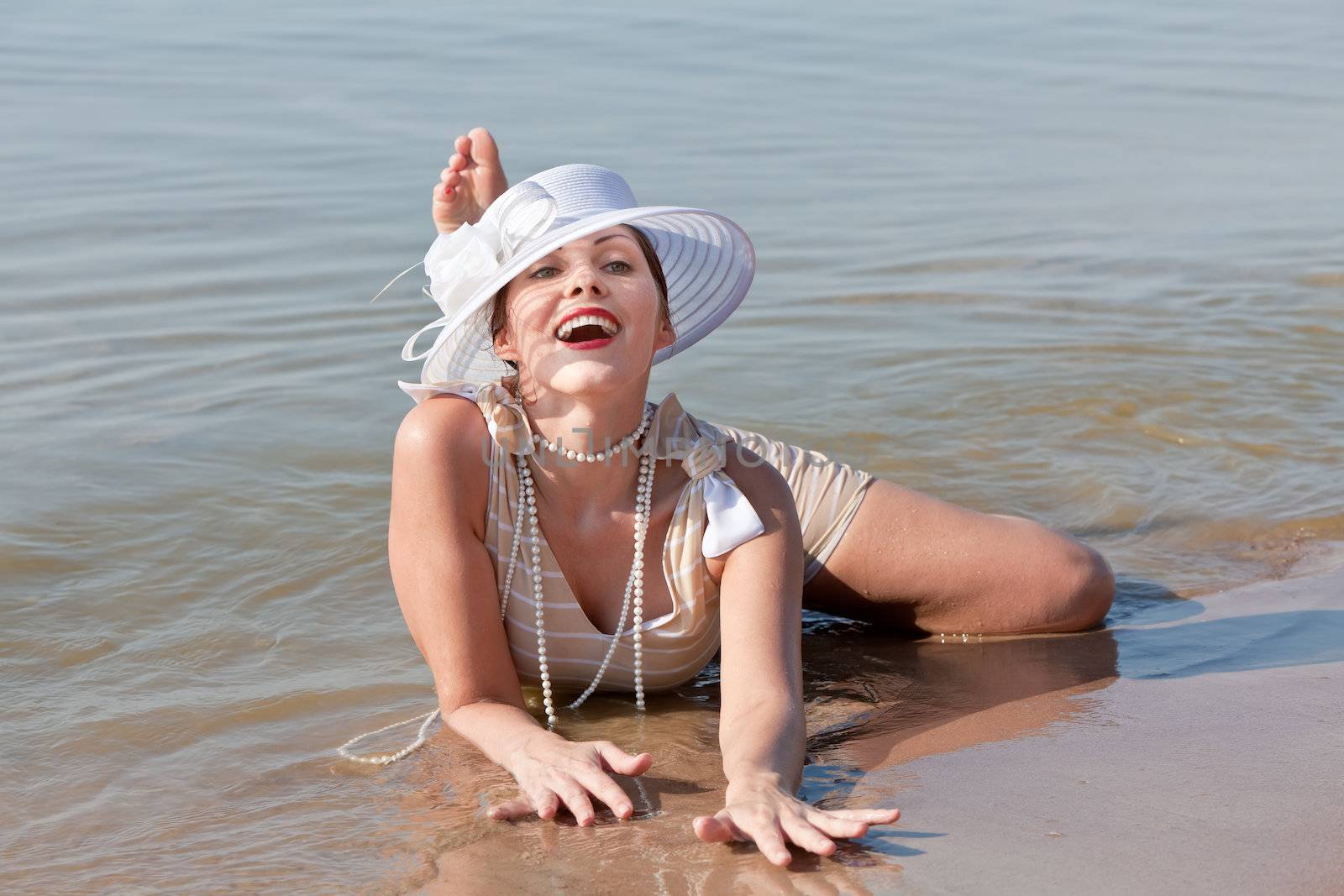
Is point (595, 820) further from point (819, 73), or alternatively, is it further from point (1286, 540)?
point (819, 73)

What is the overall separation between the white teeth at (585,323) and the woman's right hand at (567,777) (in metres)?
0.85

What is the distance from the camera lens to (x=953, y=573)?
14.0 ft

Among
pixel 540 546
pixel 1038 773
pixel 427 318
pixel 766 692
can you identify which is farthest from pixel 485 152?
pixel 427 318

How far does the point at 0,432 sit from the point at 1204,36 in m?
12.6

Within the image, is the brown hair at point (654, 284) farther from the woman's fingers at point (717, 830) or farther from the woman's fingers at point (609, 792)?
the woman's fingers at point (717, 830)

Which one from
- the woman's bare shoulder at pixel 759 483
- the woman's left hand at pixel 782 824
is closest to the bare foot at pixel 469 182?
the woman's bare shoulder at pixel 759 483

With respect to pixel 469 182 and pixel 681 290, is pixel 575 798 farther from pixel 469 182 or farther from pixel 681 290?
pixel 469 182

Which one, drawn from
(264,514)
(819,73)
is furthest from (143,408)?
(819,73)

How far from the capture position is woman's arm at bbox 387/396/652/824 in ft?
11.2

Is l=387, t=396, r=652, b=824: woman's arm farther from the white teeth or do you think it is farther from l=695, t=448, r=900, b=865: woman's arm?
l=695, t=448, r=900, b=865: woman's arm

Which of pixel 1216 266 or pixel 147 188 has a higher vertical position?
pixel 147 188

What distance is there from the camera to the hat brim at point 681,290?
3.54 metres

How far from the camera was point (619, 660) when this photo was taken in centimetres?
372

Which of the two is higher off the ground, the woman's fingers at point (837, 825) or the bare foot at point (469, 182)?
the bare foot at point (469, 182)
